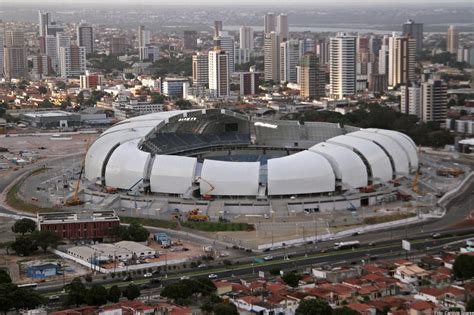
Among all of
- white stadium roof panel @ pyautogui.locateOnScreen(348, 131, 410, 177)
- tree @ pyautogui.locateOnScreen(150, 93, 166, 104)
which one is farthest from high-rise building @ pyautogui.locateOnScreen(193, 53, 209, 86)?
white stadium roof panel @ pyautogui.locateOnScreen(348, 131, 410, 177)

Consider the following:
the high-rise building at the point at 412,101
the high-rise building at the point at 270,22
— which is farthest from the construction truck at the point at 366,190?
the high-rise building at the point at 270,22

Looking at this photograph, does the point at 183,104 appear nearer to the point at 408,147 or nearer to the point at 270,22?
the point at 408,147

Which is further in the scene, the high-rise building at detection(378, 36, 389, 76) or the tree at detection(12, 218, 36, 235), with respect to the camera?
the high-rise building at detection(378, 36, 389, 76)

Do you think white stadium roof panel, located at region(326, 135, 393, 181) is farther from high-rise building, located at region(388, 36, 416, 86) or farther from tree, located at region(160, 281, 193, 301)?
high-rise building, located at region(388, 36, 416, 86)

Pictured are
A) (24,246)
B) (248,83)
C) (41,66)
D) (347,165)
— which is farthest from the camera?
(41,66)

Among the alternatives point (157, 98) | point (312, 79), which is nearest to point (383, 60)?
point (312, 79)

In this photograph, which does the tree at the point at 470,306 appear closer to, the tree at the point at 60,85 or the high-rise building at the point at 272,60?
the tree at the point at 60,85
